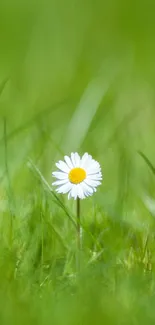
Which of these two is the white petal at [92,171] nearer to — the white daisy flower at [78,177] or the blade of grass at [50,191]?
the white daisy flower at [78,177]

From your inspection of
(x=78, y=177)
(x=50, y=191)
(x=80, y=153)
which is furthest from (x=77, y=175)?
(x=80, y=153)

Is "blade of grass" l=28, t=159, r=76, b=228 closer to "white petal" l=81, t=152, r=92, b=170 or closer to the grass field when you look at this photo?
the grass field

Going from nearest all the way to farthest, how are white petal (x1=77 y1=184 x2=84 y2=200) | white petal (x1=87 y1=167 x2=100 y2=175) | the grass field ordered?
the grass field < white petal (x1=77 y1=184 x2=84 y2=200) < white petal (x1=87 y1=167 x2=100 y2=175)

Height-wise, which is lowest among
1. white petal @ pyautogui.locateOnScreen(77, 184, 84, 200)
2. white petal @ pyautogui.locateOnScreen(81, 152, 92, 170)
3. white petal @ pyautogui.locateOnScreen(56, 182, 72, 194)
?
white petal @ pyautogui.locateOnScreen(77, 184, 84, 200)

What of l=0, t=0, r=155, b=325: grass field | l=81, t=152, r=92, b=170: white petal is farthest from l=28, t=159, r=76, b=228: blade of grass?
l=81, t=152, r=92, b=170: white petal

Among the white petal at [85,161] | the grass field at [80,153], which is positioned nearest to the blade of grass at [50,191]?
the grass field at [80,153]

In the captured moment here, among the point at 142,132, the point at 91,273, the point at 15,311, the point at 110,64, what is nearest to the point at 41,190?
the point at 91,273

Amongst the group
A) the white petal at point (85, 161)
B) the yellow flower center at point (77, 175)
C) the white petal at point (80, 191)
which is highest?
the white petal at point (85, 161)
